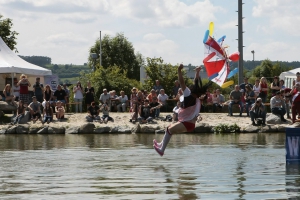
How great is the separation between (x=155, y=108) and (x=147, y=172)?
15393 millimetres

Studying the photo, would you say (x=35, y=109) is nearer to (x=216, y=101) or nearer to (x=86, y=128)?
(x=86, y=128)

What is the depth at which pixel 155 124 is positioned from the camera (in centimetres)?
2669

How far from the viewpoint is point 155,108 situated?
90.2 feet

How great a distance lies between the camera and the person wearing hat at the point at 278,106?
26.2 m

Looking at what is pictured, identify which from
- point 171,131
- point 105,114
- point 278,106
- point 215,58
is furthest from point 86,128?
point 171,131

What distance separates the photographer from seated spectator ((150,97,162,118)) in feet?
89.9

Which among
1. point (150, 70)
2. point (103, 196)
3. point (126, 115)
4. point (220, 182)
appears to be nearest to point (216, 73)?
point (220, 182)

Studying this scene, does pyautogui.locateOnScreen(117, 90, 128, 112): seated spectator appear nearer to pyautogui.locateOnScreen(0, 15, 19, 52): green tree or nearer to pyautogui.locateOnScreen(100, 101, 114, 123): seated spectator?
pyautogui.locateOnScreen(100, 101, 114, 123): seated spectator

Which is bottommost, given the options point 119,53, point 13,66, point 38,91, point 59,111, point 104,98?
point 59,111

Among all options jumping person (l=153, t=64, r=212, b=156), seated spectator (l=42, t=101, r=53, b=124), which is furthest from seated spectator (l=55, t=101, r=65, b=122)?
jumping person (l=153, t=64, r=212, b=156)

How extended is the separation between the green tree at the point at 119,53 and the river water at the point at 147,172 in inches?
2455

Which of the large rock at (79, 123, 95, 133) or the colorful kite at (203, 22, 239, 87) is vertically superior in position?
the colorful kite at (203, 22, 239, 87)

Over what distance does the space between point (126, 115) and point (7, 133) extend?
16.7 ft

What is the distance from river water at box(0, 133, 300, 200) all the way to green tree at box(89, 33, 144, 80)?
6235cm
